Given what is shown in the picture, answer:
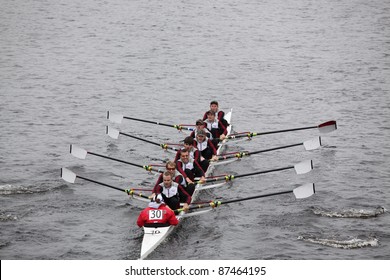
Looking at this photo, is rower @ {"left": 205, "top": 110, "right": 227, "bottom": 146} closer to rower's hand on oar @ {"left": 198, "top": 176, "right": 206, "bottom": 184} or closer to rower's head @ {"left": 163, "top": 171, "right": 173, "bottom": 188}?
rower's hand on oar @ {"left": 198, "top": 176, "right": 206, "bottom": 184}

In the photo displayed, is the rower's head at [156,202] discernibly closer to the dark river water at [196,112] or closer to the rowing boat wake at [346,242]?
the dark river water at [196,112]

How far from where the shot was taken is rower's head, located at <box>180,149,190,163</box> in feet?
75.2

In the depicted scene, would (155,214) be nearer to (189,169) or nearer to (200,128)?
(189,169)

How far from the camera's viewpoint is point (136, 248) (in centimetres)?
2070

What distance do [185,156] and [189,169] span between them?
2.73 ft

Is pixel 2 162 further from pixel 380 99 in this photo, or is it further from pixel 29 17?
pixel 29 17

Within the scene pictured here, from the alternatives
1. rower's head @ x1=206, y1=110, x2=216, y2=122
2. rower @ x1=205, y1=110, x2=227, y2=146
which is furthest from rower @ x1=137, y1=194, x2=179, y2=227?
rower @ x1=205, y1=110, x2=227, y2=146

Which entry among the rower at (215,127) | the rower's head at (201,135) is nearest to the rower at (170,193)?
the rower's head at (201,135)

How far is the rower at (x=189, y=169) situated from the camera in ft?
74.9

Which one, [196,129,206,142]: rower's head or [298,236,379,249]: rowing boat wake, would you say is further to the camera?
[196,129,206,142]: rower's head

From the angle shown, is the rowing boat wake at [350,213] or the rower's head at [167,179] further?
the rowing boat wake at [350,213]

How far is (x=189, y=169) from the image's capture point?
23.8 metres
